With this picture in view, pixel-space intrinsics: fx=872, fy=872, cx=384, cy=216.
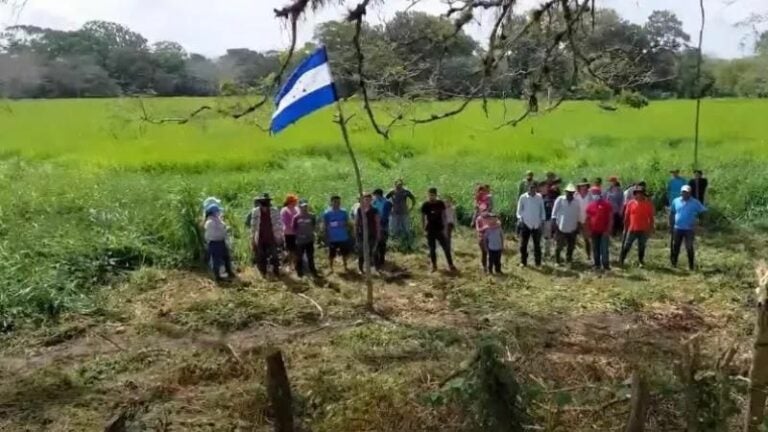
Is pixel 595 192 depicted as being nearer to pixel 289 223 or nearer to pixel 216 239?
pixel 289 223

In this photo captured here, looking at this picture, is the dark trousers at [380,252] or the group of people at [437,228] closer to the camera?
the group of people at [437,228]

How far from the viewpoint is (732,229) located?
15.1 m

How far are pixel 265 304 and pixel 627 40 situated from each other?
1411 centimetres

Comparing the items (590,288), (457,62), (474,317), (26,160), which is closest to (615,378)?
(474,317)

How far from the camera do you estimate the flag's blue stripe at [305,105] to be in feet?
30.1

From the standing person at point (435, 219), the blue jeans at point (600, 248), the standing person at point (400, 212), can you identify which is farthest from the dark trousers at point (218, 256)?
the blue jeans at point (600, 248)

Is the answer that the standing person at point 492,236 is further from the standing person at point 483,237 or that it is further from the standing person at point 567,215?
the standing person at point 567,215

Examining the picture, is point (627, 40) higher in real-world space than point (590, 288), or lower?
higher

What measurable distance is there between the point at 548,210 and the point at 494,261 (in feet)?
5.62

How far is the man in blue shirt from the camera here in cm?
1122

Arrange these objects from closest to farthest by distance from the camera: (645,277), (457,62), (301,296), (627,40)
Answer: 1. (301,296)
2. (645,277)
3. (457,62)
4. (627,40)

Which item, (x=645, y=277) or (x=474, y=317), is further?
(x=645, y=277)

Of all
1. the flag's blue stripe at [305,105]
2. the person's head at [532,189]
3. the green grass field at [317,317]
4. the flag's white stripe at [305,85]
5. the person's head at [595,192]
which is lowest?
the green grass field at [317,317]

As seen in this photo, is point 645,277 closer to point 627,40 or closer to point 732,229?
point 732,229
